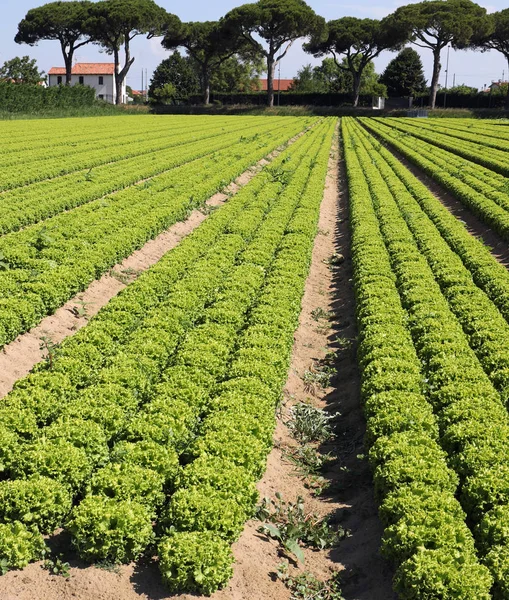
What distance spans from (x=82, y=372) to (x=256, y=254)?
7533 millimetres

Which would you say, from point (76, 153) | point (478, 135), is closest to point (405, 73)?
point (478, 135)

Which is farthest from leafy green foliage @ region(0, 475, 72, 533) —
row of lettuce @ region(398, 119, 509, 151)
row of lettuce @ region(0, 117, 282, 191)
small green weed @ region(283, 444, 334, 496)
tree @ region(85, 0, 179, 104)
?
tree @ region(85, 0, 179, 104)

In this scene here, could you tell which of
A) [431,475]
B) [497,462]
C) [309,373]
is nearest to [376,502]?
[431,475]

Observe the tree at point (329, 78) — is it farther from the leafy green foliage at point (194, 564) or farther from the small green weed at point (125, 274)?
the leafy green foliage at point (194, 564)

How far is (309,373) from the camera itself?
1199 cm

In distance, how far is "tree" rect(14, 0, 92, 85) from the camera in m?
97.7

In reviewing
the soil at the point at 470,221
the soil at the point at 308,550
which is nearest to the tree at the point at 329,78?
the soil at the point at 470,221

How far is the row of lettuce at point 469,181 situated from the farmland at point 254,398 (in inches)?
46.0

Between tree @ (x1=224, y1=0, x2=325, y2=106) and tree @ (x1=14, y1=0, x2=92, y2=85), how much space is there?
22123 millimetres

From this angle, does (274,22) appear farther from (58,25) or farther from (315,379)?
(315,379)

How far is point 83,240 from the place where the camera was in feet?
55.5

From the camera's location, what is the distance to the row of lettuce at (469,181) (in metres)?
22.9

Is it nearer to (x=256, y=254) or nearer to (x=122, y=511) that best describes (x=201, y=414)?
(x=122, y=511)

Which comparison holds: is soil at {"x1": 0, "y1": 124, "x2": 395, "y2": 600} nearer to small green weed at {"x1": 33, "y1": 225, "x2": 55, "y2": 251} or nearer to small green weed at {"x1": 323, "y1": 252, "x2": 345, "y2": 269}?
small green weed at {"x1": 323, "y1": 252, "x2": 345, "y2": 269}
